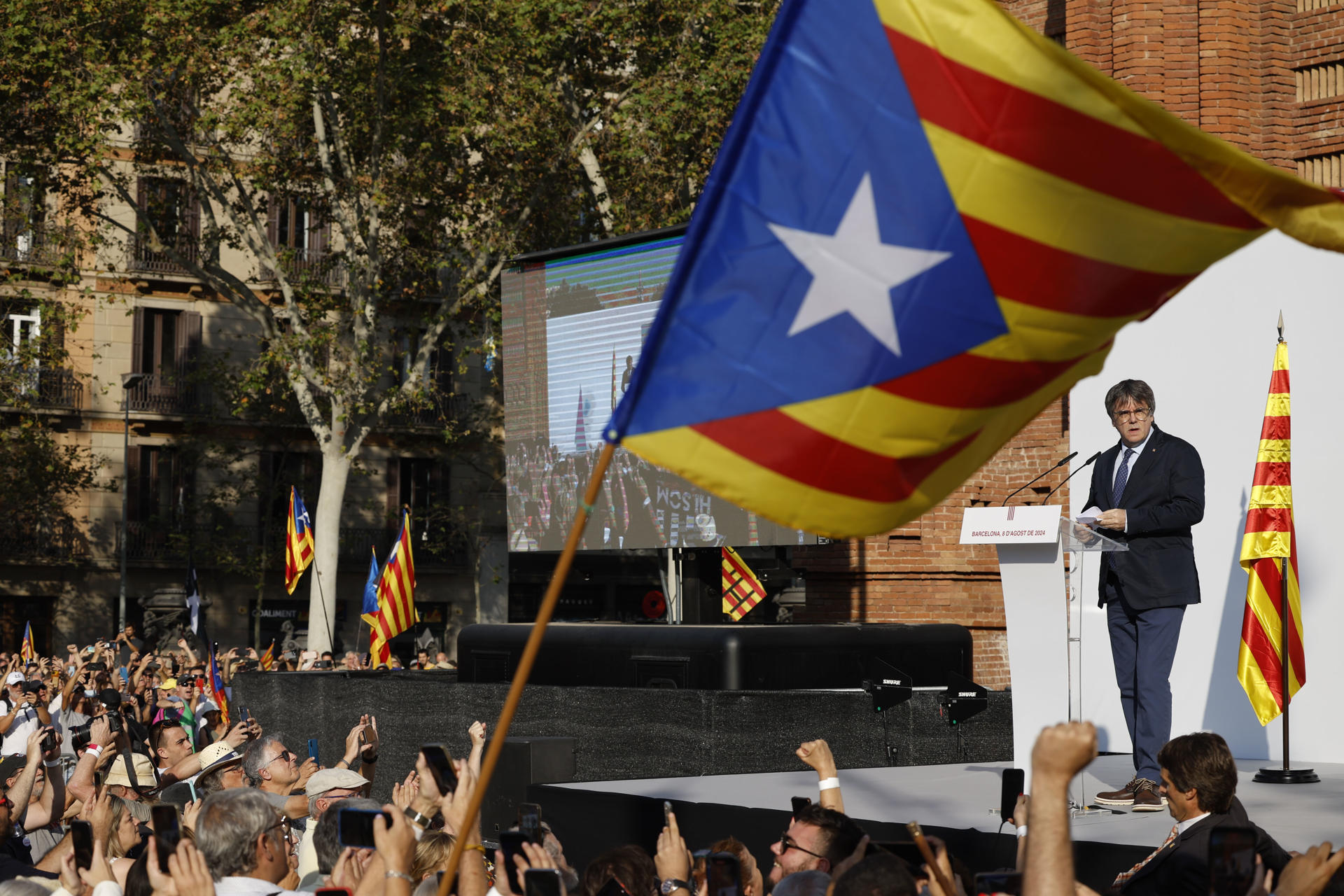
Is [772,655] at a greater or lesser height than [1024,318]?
lesser

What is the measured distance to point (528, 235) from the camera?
1105 inches

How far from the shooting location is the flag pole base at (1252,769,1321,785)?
8547 mm

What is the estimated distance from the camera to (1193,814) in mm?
4590

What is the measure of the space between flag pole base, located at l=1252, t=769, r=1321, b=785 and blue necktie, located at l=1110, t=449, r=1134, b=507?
229 centimetres

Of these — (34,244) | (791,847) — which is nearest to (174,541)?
(34,244)

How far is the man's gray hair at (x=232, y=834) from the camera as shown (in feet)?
14.0

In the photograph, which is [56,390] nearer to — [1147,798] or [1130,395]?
[1130,395]

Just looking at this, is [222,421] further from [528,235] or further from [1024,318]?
[1024,318]

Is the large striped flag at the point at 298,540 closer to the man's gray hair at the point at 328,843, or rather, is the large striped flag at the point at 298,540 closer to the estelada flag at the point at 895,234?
the man's gray hair at the point at 328,843

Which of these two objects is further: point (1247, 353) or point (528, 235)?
point (528, 235)

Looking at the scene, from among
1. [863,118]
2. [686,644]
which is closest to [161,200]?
[686,644]

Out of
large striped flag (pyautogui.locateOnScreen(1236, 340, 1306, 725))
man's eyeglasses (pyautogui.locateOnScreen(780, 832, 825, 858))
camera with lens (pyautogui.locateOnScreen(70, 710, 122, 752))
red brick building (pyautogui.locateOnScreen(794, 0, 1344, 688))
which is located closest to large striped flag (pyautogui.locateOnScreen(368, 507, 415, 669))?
red brick building (pyautogui.locateOnScreen(794, 0, 1344, 688))

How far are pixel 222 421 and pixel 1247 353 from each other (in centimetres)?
3131

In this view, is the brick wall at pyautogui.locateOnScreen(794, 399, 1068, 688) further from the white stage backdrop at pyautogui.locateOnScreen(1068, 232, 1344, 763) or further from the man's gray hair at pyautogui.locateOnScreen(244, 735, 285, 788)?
the man's gray hair at pyautogui.locateOnScreen(244, 735, 285, 788)
